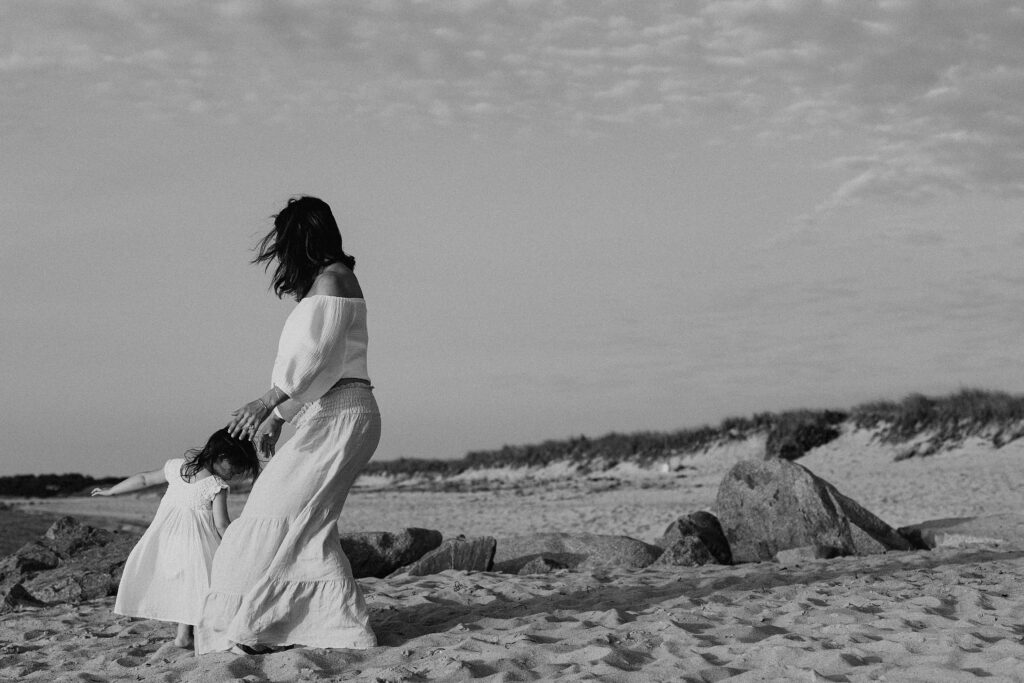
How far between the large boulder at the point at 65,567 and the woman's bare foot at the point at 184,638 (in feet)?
9.37

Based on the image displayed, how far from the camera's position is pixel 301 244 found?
17.5ft

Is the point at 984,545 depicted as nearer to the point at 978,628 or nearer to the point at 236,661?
the point at 978,628

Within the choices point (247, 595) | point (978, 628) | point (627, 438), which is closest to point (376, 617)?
point (247, 595)

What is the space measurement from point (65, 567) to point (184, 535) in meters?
3.61

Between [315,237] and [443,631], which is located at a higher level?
[315,237]

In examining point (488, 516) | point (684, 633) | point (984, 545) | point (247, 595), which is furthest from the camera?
point (488, 516)

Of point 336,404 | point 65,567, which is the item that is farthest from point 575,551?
point 336,404

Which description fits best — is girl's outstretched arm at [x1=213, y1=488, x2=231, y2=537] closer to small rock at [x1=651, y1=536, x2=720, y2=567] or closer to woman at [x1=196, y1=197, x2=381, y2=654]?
woman at [x1=196, y1=197, x2=381, y2=654]

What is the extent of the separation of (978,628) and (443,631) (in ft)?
10.0

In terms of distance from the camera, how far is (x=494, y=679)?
4918 mm

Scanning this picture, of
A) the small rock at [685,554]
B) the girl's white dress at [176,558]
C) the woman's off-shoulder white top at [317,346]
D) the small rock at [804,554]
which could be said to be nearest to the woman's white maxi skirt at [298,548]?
the woman's off-shoulder white top at [317,346]

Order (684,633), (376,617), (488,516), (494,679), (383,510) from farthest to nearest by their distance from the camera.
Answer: (383,510), (488,516), (376,617), (684,633), (494,679)

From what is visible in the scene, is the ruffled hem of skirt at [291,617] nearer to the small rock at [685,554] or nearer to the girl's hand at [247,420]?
the girl's hand at [247,420]

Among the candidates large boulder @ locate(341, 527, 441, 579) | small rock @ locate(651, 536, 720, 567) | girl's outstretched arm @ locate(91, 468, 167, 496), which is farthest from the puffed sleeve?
small rock @ locate(651, 536, 720, 567)
